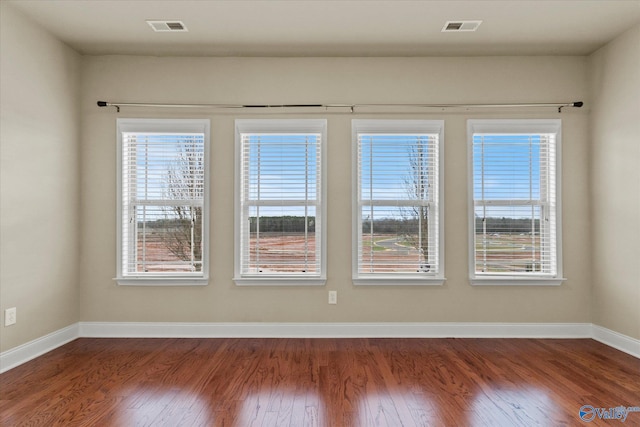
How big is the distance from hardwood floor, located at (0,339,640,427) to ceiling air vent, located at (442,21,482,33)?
2870 mm

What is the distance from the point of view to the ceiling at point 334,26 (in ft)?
10.2

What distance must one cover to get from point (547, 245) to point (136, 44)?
4563mm

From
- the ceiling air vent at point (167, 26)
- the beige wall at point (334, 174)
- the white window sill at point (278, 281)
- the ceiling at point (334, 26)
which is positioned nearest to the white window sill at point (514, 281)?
the beige wall at point (334, 174)

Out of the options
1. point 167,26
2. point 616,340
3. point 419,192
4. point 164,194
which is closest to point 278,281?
point 164,194

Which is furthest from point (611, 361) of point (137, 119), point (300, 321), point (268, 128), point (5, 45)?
point (5, 45)

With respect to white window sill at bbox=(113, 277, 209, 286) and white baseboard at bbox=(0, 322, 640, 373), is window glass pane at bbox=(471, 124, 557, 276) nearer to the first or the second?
white baseboard at bbox=(0, 322, 640, 373)

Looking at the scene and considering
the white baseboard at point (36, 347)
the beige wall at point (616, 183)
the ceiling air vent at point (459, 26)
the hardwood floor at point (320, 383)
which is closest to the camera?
the hardwood floor at point (320, 383)

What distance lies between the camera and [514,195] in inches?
159

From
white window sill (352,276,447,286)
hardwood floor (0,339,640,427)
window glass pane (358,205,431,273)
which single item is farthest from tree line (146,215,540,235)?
hardwood floor (0,339,640,427)

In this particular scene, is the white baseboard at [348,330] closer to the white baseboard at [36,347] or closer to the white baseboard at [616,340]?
the white baseboard at [616,340]

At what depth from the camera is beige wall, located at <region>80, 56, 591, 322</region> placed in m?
3.99

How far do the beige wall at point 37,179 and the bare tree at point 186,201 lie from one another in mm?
937

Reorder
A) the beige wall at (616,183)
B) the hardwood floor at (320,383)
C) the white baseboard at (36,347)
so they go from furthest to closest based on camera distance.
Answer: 1. the beige wall at (616,183)
2. the white baseboard at (36,347)
3. the hardwood floor at (320,383)

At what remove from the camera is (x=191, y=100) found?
4035 millimetres
